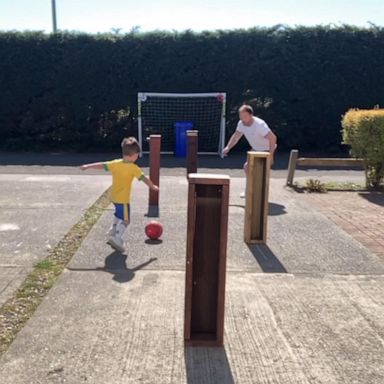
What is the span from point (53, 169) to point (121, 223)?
7.72 metres

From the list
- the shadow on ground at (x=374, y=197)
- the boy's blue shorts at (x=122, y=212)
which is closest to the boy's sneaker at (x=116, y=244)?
the boy's blue shorts at (x=122, y=212)

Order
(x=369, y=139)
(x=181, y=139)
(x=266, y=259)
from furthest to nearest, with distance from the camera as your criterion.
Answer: (x=181, y=139) → (x=369, y=139) → (x=266, y=259)

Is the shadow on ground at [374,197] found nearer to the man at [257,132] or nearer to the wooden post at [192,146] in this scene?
the man at [257,132]

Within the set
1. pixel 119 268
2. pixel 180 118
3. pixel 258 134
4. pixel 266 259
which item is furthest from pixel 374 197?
pixel 180 118

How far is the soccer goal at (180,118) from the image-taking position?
17.6 m

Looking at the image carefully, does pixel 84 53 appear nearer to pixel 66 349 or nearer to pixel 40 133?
pixel 40 133

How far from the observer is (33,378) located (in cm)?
366

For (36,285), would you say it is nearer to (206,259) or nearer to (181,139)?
(206,259)

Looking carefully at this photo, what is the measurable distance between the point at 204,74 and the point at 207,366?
14322 mm

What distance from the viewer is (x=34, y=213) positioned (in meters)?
8.52

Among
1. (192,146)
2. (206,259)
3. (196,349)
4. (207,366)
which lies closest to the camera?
(207,366)

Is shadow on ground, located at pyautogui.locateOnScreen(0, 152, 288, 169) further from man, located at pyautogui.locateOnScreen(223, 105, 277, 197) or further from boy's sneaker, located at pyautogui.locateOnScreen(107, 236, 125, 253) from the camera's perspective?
boy's sneaker, located at pyautogui.locateOnScreen(107, 236, 125, 253)

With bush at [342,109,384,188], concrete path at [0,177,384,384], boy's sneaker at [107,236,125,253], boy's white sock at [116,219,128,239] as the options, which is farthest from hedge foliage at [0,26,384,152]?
boy's sneaker at [107,236,125,253]

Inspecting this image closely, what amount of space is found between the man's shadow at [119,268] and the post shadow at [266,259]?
1108mm
